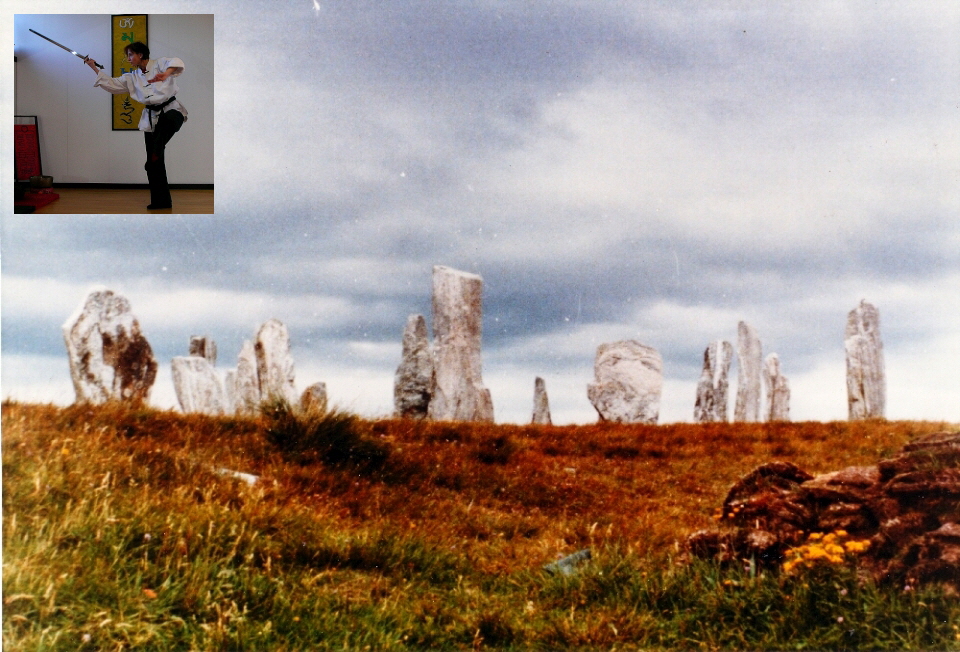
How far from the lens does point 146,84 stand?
562cm

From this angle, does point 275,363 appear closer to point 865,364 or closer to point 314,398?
point 314,398

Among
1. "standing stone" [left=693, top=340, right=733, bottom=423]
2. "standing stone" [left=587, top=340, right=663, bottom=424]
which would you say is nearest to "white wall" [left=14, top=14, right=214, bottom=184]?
"standing stone" [left=587, top=340, right=663, bottom=424]

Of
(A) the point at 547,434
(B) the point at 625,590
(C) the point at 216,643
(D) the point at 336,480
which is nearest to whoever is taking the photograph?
(C) the point at 216,643

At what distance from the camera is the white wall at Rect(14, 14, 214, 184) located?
5469 mm

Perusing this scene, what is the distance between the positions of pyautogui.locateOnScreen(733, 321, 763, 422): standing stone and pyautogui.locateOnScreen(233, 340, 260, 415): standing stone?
10.4ft

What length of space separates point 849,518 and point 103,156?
5464 millimetres

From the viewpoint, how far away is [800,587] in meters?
4.46

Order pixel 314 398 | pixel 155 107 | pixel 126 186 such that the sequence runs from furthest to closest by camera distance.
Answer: pixel 126 186, pixel 155 107, pixel 314 398

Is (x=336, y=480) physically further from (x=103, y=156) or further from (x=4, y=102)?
(x=4, y=102)

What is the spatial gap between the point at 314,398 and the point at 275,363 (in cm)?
35

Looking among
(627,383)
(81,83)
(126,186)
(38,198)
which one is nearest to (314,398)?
(627,383)

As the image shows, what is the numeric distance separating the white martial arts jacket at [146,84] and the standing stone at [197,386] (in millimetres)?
1748

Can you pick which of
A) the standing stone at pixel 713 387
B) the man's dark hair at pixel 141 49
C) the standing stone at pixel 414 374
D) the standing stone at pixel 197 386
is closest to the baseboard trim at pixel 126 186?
the man's dark hair at pixel 141 49

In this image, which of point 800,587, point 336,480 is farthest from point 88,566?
point 800,587
